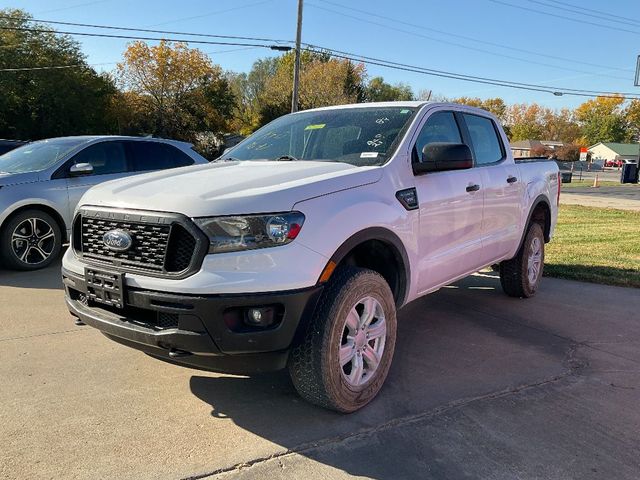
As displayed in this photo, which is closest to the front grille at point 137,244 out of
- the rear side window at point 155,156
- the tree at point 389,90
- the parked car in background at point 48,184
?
the parked car in background at point 48,184

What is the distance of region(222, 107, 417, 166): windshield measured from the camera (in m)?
4.02

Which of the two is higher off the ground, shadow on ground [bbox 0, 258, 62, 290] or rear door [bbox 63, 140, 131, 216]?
rear door [bbox 63, 140, 131, 216]

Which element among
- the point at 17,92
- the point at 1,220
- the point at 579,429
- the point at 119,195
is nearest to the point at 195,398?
the point at 119,195

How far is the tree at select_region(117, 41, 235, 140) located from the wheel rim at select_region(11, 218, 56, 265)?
38.3 metres

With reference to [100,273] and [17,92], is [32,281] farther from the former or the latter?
[17,92]

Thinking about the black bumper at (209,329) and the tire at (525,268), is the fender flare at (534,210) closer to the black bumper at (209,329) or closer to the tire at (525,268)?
the tire at (525,268)

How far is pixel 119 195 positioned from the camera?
130 inches

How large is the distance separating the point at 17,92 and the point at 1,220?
34.9 meters

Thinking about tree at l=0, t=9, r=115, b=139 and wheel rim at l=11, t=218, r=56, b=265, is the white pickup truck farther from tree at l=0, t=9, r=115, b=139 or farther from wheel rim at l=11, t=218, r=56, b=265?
tree at l=0, t=9, r=115, b=139

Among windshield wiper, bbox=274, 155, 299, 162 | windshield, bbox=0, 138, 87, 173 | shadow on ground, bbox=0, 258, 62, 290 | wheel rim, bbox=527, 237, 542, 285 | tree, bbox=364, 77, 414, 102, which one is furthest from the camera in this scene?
tree, bbox=364, 77, 414, 102

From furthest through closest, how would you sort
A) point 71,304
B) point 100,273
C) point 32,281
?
1. point 32,281
2. point 71,304
3. point 100,273

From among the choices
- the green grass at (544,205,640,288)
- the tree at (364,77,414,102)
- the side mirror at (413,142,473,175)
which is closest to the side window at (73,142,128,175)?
the side mirror at (413,142,473,175)

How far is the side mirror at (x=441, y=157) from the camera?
3861mm

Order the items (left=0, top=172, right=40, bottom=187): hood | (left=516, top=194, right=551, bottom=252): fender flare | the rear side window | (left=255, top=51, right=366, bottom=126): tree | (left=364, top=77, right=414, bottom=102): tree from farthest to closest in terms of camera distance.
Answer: (left=364, top=77, right=414, bottom=102): tree, (left=255, top=51, right=366, bottom=126): tree, the rear side window, (left=0, top=172, right=40, bottom=187): hood, (left=516, top=194, right=551, bottom=252): fender flare
